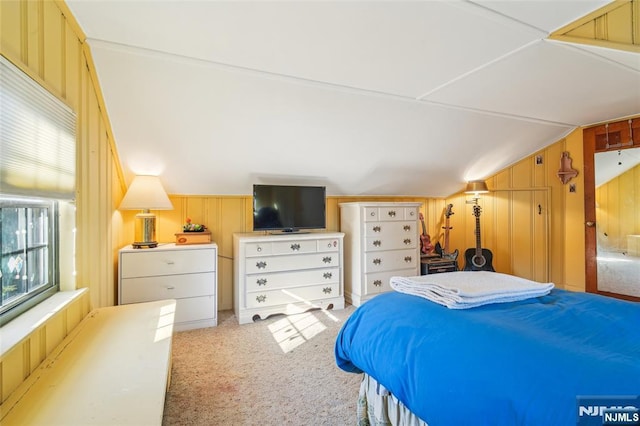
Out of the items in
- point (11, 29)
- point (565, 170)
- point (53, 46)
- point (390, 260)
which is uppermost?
point (53, 46)

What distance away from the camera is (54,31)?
1.51m

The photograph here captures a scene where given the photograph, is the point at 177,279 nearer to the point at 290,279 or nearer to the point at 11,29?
the point at 290,279

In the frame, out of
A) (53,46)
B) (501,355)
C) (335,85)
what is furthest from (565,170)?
(53,46)

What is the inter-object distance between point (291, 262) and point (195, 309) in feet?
3.35

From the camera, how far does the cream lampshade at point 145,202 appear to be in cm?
273

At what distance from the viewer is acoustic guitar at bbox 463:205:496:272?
13.8 feet

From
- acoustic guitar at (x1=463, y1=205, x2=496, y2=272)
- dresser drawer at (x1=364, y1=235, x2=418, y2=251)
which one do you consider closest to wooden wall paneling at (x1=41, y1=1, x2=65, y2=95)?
dresser drawer at (x1=364, y1=235, x2=418, y2=251)

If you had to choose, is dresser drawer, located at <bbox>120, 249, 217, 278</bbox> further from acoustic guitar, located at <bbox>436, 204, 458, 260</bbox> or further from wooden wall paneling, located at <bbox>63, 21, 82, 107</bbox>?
acoustic guitar, located at <bbox>436, 204, 458, 260</bbox>

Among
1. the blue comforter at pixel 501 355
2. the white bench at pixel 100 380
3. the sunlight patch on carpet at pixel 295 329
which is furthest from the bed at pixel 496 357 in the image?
the sunlight patch on carpet at pixel 295 329

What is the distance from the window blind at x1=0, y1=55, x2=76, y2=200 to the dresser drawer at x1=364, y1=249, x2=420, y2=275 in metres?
2.78

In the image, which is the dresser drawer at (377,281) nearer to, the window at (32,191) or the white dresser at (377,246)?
the white dresser at (377,246)

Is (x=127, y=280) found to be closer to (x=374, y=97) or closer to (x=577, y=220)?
(x=374, y=97)

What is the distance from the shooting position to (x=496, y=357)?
3.26 feet

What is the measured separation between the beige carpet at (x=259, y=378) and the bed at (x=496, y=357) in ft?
1.35
